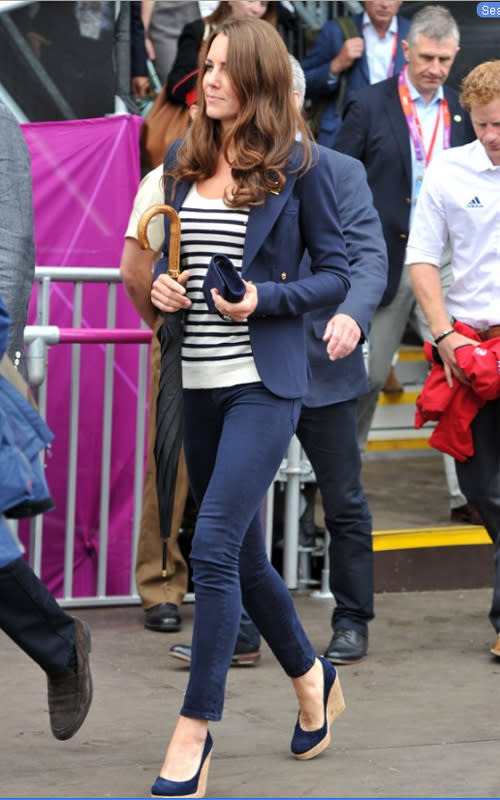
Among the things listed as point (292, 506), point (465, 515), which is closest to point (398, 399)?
point (465, 515)

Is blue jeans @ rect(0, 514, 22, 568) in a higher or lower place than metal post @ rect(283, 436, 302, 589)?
higher

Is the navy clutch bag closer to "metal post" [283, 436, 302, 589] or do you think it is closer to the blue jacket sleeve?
the blue jacket sleeve

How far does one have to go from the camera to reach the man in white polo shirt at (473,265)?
18.7ft

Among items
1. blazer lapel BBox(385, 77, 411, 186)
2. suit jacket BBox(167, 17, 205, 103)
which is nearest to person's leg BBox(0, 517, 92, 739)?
suit jacket BBox(167, 17, 205, 103)

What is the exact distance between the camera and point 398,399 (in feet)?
28.3

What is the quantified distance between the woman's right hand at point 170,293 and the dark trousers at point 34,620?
0.79 m

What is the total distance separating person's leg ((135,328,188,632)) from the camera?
20.0ft

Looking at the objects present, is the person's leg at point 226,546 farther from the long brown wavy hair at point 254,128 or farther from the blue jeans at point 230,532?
the long brown wavy hair at point 254,128

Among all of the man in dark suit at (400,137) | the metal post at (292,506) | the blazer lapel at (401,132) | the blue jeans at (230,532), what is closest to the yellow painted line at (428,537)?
the metal post at (292,506)

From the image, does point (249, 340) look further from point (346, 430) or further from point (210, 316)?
point (346, 430)

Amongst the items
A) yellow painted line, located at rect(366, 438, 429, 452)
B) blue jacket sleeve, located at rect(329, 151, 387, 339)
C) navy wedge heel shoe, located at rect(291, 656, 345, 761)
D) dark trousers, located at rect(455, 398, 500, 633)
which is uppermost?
blue jacket sleeve, located at rect(329, 151, 387, 339)

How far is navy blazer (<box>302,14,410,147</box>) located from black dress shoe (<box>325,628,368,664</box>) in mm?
3265

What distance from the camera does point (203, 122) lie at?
428cm

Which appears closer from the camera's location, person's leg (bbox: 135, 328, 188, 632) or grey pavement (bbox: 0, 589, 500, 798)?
grey pavement (bbox: 0, 589, 500, 798)
